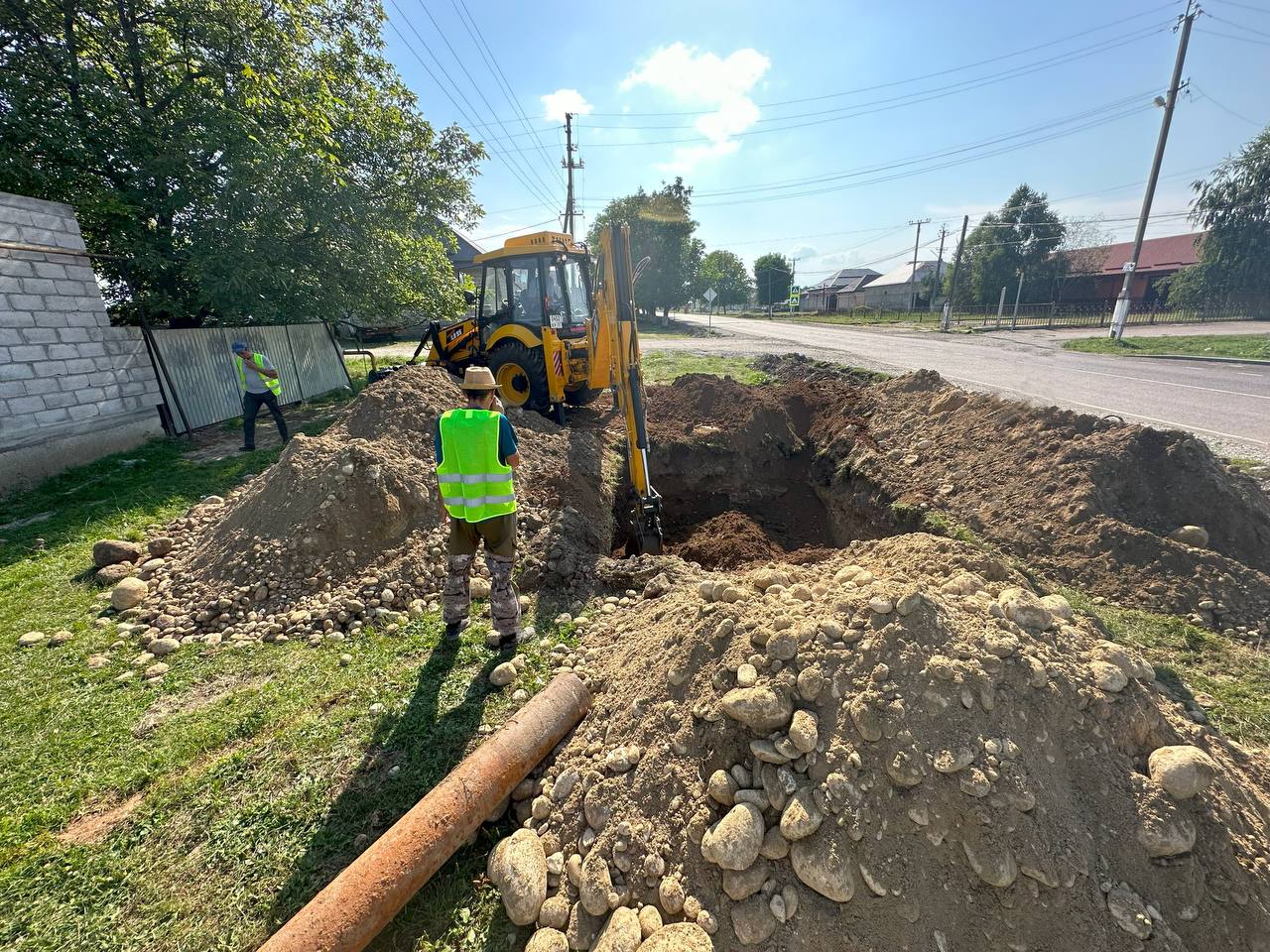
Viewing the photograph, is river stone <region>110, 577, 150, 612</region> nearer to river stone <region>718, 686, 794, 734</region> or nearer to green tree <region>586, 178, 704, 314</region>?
river stone <region>718, 686, 794, 734</region>

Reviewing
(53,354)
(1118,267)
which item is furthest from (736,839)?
(1118,267)

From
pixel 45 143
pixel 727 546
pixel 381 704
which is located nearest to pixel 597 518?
A: pixel 727 546

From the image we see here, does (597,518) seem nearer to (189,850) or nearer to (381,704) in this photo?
(381,704)

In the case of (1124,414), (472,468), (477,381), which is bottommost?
(1124,414)

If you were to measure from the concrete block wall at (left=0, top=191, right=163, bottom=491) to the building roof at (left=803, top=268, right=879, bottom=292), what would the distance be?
67119 millimetres

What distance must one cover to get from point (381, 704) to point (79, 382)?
7987mm

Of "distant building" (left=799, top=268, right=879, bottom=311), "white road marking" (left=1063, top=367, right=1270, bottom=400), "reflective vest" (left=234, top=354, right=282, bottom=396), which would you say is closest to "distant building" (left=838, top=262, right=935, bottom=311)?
"distant building" (left=799, top=268, right=879, bottom=311)

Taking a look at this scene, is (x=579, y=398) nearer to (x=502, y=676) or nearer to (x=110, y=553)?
(x=110, y=553)

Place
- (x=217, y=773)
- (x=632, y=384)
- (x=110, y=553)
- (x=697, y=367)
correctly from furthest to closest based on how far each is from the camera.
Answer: (x=697, y=367)
(x=632, y=384)
(x=110, y=553)
(x=217, y=773)

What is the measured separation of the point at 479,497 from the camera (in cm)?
367

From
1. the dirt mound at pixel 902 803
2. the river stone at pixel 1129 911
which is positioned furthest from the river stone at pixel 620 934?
the river stone at pixel 1129 911

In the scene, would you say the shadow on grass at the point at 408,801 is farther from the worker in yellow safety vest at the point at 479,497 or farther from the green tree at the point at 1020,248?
the green tree at the point at 1020,248

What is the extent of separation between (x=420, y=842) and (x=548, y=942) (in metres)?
0.62

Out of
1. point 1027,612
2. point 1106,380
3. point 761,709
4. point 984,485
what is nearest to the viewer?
point 761,709
